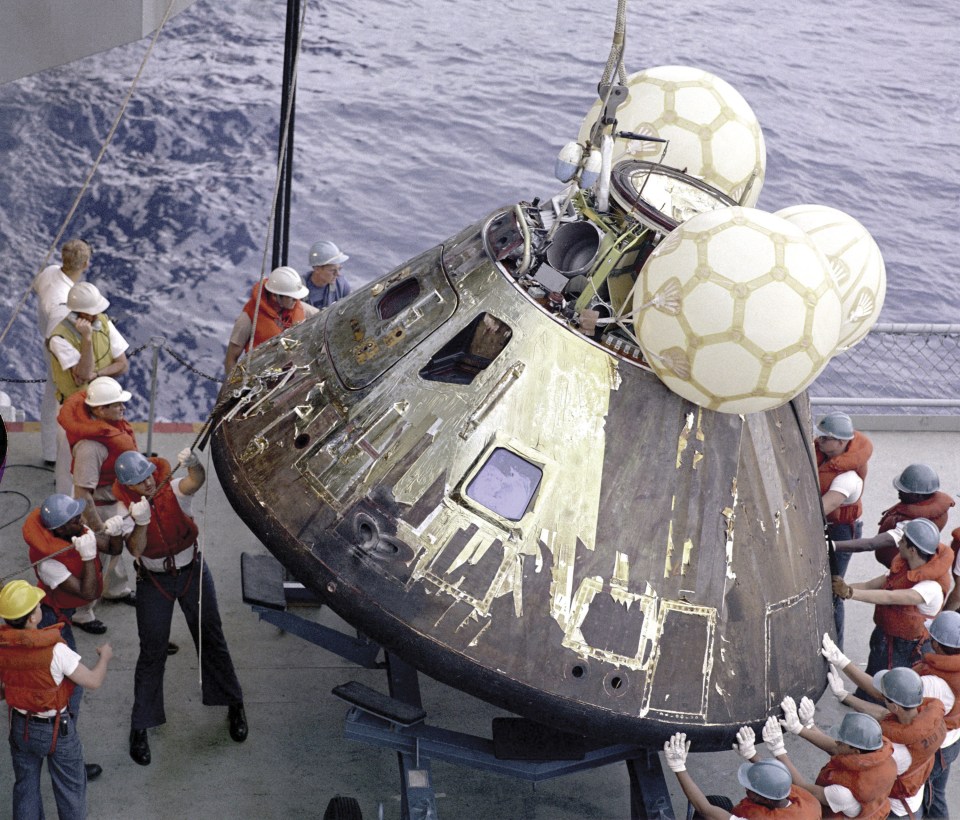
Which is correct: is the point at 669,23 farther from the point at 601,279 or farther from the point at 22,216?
the point at 601,279

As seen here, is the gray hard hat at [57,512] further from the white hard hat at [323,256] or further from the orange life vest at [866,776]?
the orange life vest at [866,776]

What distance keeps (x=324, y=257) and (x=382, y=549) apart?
3224 mm

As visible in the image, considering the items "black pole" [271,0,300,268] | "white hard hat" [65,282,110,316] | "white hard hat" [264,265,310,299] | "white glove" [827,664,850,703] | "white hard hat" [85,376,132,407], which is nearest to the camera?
"white glove" [827,664,850,703]

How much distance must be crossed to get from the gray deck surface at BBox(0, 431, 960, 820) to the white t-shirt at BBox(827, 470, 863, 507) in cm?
112

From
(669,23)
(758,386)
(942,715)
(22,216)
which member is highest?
(758,386)

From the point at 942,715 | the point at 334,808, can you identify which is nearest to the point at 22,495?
the point at 334,808

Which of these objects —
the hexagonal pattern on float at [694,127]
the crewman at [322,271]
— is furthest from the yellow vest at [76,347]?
the hexagonal pattern on float at [694,127]

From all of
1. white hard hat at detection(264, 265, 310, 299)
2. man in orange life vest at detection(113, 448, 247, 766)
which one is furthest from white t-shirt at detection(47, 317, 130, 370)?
man in orange life vest at detection(113, 448, 247, 766)

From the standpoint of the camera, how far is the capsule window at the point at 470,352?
5.03m

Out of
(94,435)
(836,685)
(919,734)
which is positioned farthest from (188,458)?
(919,734)

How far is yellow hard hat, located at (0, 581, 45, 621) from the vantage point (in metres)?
4.74

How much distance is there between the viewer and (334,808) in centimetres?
532

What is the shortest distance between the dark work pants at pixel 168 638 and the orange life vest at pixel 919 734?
9.85 ft

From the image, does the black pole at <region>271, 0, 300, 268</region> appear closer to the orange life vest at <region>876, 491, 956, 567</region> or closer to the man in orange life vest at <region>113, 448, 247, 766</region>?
the man in orange life vest at <region>113, 448, 247, 766</region>
